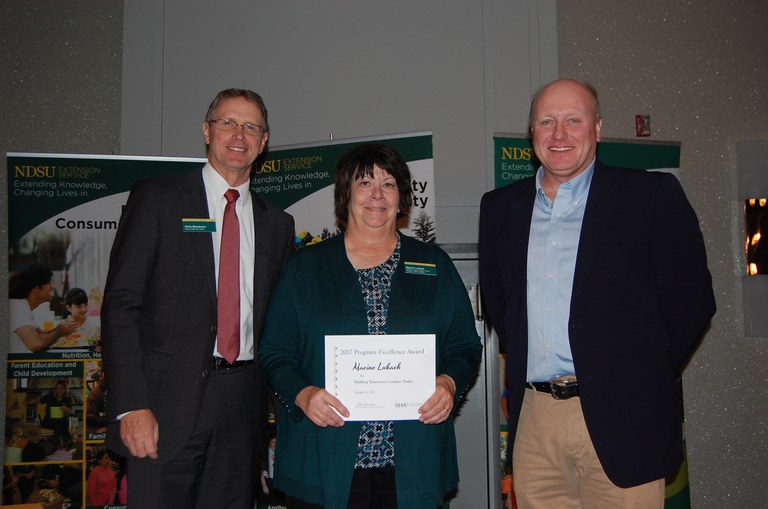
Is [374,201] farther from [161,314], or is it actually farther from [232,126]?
[161,314]

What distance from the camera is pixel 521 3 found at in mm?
5102

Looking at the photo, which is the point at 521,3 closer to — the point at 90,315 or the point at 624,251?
the point at 624,251

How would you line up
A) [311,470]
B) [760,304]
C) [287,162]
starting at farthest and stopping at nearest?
[760,304] < [287,162] < [311,470]

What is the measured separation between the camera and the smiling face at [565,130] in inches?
93.9

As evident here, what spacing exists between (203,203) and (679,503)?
4.05 metres

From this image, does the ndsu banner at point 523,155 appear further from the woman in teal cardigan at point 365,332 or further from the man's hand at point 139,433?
the man's hand at point 139,433

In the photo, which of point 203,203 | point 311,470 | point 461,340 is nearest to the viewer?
point 311,470

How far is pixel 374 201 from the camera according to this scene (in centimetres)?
235

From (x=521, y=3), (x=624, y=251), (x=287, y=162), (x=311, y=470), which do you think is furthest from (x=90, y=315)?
(x=521, y=3)

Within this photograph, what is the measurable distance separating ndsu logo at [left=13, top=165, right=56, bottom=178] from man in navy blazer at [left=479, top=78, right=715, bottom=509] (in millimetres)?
3448

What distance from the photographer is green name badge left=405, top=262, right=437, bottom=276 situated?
2318mm

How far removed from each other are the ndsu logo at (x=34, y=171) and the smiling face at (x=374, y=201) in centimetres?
297

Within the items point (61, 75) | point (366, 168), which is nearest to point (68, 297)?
point (61, 75)

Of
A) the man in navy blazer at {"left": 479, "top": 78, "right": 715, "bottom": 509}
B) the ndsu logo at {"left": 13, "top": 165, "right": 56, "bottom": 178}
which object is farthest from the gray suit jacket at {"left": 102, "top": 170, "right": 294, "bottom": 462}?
the ndsu logo at {"left": 13, "top": 165, "right": 56, "bottom": 178}
